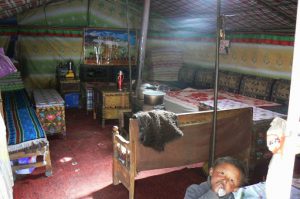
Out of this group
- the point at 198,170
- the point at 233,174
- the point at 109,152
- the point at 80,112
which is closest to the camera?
the point at 233,174

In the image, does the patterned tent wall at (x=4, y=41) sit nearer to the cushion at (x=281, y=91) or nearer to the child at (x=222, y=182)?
the cushion at (x=281, y=91)

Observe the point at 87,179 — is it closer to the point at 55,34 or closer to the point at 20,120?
the point at 20,120

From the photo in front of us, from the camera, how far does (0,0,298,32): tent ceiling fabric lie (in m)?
3.96

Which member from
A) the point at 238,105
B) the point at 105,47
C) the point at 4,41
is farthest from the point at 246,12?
the point at 4,41

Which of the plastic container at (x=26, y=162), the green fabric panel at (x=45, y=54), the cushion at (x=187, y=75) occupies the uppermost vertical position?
the green fabric panel at (x=45, y=54)

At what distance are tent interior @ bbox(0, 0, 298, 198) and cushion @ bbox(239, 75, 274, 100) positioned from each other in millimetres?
18

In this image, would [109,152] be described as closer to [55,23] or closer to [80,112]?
[80,112]

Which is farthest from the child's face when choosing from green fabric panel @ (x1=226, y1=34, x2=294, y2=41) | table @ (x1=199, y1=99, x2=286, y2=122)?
green fabric panel @ (x1=226, y1=34, x2=294, y2=41)

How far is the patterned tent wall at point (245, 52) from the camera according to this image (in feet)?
16.0

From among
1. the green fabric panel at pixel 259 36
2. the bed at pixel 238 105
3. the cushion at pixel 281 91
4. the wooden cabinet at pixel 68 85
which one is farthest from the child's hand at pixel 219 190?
the wooden cabinet at pixel 68 85

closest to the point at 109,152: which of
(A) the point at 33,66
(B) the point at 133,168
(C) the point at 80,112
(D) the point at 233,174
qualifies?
(B) the point at 133,168

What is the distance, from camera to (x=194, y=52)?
726 cm

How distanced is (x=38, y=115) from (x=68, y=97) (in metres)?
2.11

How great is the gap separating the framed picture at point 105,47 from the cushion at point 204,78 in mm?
1941
